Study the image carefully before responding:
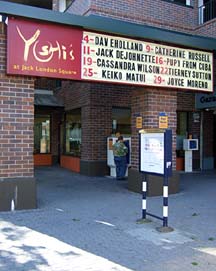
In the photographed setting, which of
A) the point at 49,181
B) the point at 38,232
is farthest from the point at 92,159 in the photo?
the point at 38,232

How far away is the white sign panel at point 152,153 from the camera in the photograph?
7477 millimetres

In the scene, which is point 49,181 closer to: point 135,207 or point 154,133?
point 135,207

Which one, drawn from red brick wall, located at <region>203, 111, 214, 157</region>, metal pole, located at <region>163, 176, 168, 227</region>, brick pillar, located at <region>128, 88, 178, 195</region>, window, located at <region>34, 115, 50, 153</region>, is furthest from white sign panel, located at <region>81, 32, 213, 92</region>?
window, located at <region>34, 115, 50, 153</region>

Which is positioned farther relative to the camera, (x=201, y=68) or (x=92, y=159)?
(x=92, y=159)

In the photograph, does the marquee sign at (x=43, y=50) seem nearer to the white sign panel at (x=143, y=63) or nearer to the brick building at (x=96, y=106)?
the brick building at (x=96, y=106)

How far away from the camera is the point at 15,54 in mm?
8414

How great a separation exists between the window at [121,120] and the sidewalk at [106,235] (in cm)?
513

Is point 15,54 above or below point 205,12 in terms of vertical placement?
below

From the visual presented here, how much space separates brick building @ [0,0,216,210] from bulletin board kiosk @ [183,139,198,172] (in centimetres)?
37

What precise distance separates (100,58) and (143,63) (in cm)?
123

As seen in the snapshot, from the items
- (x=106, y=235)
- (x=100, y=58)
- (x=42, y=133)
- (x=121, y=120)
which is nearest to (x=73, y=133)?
(x=121, y=120)

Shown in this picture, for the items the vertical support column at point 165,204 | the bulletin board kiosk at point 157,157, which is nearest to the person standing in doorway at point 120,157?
the bulletin board kiosk at point 157,157

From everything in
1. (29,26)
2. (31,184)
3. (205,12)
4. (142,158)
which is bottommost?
(31,184)

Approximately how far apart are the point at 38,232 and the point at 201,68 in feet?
21.7
